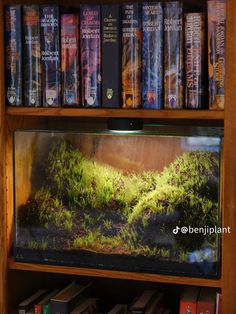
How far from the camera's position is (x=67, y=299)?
5.65ft

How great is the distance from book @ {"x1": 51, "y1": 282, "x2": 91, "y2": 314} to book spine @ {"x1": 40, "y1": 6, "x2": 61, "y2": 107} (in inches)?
20.5

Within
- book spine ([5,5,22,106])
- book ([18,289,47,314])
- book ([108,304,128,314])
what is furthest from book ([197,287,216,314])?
book spine ([5,5,22,106])

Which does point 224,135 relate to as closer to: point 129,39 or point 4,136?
point 129,39

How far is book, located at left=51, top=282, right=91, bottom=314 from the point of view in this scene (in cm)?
170

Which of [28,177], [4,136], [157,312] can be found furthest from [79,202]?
[157,312]

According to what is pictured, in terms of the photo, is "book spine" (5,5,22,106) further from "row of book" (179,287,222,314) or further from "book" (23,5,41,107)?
"row of book" (179,287,222,314)

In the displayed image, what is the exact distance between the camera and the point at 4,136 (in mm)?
1660

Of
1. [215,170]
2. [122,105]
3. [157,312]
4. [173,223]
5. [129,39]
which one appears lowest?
[157,312]

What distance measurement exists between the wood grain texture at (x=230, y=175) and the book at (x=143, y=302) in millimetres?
246

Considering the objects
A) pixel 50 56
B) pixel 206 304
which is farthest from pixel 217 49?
pixel 206 304

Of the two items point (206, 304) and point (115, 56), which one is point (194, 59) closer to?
point (115, 56)

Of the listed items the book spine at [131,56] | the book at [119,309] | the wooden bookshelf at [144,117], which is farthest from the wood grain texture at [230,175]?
the book at [119,309]

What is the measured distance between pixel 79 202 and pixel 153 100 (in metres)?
0.32

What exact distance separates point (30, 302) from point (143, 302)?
31 cm
